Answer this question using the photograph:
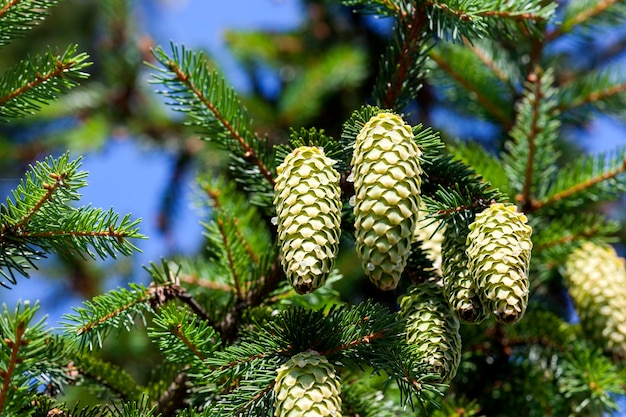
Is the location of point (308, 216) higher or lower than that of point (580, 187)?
higher

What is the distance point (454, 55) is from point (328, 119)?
884 mm

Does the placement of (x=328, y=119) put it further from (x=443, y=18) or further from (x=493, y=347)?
(x=443, y=18)

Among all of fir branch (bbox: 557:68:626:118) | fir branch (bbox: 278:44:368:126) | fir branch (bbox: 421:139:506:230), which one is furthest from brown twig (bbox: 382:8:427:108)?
fir branch (bbox: 278:44:368:126)

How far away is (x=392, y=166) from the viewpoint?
0.82m

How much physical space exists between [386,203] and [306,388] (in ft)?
0.72

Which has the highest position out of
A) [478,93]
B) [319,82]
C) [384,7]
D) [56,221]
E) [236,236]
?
[384,7]

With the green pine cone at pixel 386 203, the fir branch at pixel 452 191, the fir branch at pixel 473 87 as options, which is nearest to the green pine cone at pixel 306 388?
the green pine cone at pixel 386 203

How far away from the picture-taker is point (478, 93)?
1674 millimetres

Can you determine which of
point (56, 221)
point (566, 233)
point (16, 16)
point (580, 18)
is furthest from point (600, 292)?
point (16, 16)

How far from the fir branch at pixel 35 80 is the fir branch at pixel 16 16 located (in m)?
0.06

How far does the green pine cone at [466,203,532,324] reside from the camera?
82 cm

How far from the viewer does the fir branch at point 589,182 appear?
1.38 metres

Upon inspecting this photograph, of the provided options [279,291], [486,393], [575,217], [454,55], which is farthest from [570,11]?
[279,291]

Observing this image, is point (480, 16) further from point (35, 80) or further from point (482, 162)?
point (35, 80)
